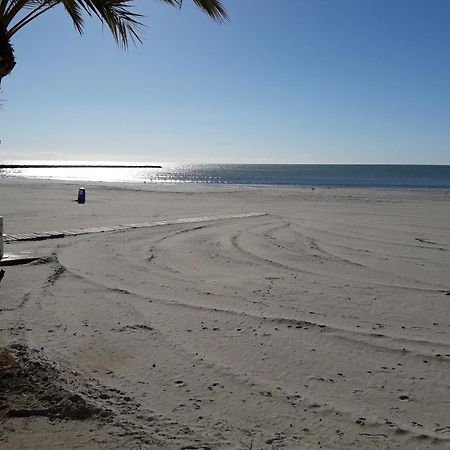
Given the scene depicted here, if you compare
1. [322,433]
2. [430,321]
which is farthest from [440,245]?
[322,433]

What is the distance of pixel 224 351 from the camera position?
4.43m

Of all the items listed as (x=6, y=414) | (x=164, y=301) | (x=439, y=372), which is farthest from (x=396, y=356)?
(x=6, y=414)

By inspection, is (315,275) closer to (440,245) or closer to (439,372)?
(439,372)

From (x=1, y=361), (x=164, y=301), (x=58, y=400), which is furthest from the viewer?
(x=164, y=301)

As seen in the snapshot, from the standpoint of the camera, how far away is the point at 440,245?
10.7 m

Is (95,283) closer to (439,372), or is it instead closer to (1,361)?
(1,361)

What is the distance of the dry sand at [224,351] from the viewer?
3156 mm

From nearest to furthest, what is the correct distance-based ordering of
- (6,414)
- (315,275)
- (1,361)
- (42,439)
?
(42,439) → (6,414) → (1,361) → (315,275)

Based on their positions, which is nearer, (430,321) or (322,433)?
(322,433)

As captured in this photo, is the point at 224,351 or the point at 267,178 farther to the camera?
the point at 267,178

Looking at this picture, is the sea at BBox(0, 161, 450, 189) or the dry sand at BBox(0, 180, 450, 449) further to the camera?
the sea at BBox(0, 161, 450, 189)

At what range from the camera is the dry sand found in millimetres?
3156

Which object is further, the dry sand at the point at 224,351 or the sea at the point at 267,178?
the sea at the point at 267,178

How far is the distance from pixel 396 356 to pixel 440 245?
7.23 m
